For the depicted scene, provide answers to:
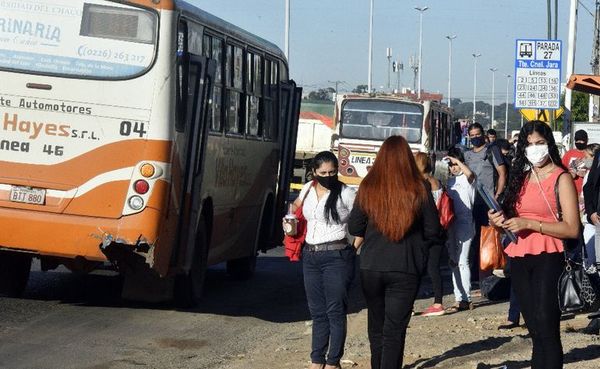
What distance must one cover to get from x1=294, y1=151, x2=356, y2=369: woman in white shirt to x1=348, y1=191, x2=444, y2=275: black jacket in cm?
130

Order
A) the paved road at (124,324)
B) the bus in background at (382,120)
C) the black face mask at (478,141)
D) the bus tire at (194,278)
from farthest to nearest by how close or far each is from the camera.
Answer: the bus in background at (382,120), the black face mask at (478,141), the bus tire at (194,278), the paved road at (124,324)

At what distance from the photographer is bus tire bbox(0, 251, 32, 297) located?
46.4 feet

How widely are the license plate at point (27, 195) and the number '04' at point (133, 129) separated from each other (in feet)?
3.04

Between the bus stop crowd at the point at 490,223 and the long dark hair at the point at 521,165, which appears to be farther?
the long dark hair at the point at 521,165

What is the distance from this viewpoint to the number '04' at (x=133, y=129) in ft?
40.5

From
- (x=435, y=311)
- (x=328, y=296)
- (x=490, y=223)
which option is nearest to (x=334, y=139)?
(x=435, y=311)

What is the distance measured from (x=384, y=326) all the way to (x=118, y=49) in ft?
16.0

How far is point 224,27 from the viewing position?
15.1 meters

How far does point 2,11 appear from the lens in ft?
41.5

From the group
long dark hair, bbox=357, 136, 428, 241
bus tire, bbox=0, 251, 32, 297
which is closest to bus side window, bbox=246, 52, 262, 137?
bus tire, bbox=0, 251, 32, 297

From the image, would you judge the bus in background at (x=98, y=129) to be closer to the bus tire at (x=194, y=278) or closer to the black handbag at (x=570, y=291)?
the bus tire at (x=194, y=278)

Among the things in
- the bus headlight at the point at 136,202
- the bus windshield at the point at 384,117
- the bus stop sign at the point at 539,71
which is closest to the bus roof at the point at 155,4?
the bus headlight at the point at 136,202

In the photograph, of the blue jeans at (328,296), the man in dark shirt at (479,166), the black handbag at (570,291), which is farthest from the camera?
the man in dark shirt at (479,166)

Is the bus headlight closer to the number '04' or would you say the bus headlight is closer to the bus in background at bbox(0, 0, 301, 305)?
the bus in background at bbox(0, 0, 301, 305)
